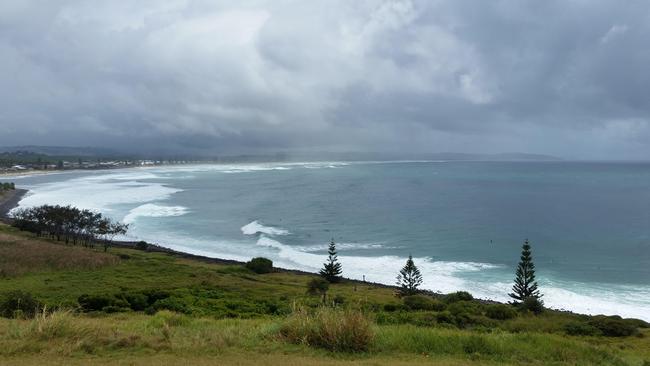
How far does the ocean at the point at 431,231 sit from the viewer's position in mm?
47688

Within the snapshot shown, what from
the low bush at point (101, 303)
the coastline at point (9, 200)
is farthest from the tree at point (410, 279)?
the coastline at point (9, 200)

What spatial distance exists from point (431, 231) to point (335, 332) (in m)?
64.4

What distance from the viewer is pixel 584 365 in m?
9.53

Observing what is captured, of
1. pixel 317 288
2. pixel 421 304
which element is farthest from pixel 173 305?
pixel 317 288

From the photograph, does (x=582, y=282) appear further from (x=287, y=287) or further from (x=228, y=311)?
(x=228, y=311)

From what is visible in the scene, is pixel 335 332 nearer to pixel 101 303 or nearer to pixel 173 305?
pixel 173 305

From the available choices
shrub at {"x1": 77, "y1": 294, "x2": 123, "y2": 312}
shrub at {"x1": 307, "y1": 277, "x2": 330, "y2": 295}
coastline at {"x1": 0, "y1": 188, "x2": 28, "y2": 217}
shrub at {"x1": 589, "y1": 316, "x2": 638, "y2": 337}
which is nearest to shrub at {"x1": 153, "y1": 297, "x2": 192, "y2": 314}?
shrub at {"x1": 77, "y1": 294, "x2": 123, "y2": 312}

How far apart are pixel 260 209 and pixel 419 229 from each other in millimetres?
33296

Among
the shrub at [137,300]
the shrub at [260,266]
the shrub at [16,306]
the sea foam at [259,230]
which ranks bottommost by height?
the shrub at [260,266]

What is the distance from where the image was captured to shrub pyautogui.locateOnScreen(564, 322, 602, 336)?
845 inches

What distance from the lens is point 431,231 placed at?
7188cm

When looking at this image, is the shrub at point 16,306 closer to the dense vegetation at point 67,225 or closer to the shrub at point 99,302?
the shrub at point 99,302

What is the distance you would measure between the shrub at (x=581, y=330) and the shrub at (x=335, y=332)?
15.8 metres

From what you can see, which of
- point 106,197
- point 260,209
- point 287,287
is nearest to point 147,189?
point 106,197
